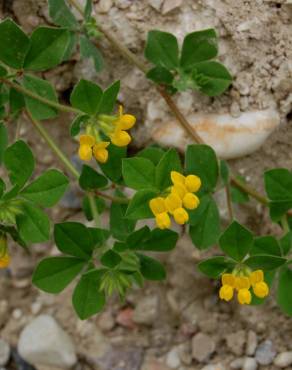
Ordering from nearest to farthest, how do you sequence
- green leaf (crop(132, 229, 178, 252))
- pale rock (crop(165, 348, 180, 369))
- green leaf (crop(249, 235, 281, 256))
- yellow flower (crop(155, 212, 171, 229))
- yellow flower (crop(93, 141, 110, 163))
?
yellow flower (crop(155, 212, 171, 229)) → yellow flower (crop(93, 141, 110, 163)) → green leaf (crop(249, 235, 281, 256)) → green leaf (crop(132, 229, 178, 252)) → pale rock (crop(165, 348, 180, 369))

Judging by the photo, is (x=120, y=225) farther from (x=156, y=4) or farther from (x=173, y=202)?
(x=156, y=4)

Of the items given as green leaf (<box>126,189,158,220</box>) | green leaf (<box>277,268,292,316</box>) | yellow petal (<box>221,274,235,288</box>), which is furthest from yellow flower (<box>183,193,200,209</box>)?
green leaf (<box>277,268,292,316</box>)

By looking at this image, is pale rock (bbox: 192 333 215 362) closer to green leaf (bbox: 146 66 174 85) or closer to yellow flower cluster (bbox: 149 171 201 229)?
yellow flower cluster (bbox: 149 171 201 229)

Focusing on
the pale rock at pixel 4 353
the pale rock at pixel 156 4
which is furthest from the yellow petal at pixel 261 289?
the pale rock at pixel 4 353

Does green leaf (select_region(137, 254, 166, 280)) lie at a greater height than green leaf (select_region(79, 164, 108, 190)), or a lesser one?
lesser

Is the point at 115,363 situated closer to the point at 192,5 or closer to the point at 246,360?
the point at 246,360

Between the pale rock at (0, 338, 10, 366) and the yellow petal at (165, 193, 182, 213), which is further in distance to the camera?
the pale rock at (0, 338, 10, 366)
